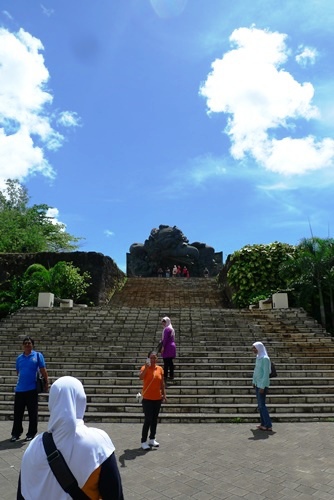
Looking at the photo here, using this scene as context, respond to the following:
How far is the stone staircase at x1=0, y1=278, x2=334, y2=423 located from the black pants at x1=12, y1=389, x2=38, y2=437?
1.23 m

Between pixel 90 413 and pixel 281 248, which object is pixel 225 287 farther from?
pixel 90 413

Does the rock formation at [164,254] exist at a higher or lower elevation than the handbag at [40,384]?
higher

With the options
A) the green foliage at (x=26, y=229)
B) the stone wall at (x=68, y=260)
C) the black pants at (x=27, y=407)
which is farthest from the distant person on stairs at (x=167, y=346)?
the green foliage at (x=26, y=229)

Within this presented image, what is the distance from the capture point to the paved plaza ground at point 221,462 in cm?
367

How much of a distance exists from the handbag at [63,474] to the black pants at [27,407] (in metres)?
4.13

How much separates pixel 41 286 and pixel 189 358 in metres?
8.79

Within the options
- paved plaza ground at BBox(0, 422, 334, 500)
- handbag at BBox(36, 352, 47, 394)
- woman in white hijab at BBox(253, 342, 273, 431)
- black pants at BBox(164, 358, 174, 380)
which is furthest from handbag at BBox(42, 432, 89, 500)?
black pants at BBox(164, 358, 174, 380)

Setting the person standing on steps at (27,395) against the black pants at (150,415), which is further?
the person standing on steps at (27,395)

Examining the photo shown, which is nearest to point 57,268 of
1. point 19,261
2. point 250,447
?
point 19,261

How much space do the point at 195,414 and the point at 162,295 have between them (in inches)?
525

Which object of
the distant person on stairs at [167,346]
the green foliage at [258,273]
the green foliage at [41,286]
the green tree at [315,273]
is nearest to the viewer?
the distant person on stairs at [167,346]

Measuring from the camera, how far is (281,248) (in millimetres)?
17016

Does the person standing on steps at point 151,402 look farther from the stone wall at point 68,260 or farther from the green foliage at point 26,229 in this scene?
the green foliage at point 26,229

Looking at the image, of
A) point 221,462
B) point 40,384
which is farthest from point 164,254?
point 221,462
